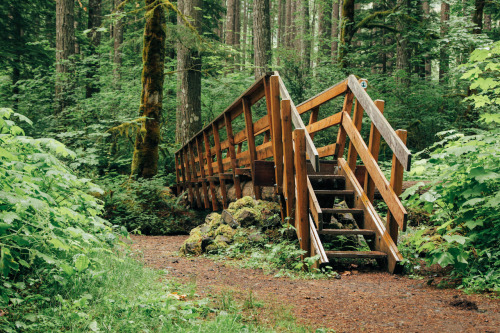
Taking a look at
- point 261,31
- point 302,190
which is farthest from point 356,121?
point 261,31

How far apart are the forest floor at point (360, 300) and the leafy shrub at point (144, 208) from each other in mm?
5400

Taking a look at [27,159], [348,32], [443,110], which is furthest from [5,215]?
[443,110]

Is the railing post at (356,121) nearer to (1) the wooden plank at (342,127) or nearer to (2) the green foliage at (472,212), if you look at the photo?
(1) the wooden plank at (342,127)

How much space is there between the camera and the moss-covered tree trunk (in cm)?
1074

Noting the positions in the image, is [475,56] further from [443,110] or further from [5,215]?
[443,110]

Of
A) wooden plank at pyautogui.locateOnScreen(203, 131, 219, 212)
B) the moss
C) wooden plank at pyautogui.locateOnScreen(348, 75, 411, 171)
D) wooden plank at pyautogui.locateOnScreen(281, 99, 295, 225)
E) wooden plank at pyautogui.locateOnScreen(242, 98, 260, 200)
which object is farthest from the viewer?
wooden plank at pyautogui.locateOnScreen(203, 131, 219, 212)

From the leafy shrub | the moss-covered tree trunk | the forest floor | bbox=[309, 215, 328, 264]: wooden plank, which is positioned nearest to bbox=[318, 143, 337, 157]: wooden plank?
bbox=[309, 215, 328, 264]: wooden plank

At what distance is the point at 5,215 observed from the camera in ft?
7.83

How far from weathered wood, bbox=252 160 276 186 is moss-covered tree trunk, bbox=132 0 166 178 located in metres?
5.23

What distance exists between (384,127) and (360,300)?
2.09 meters

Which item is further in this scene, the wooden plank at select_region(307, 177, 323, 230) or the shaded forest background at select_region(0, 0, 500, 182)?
the shaded forest background at select_region(0, 0, 500, 182)

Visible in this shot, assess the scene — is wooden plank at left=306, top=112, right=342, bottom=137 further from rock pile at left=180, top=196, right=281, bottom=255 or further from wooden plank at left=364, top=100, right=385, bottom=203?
rock pile at left=180, top=196, right=281, bottom=255

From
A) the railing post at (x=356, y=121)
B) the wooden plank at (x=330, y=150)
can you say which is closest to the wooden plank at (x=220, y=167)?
the wooden plank at (x=330, y=150)

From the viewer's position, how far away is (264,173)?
6.42 meters
